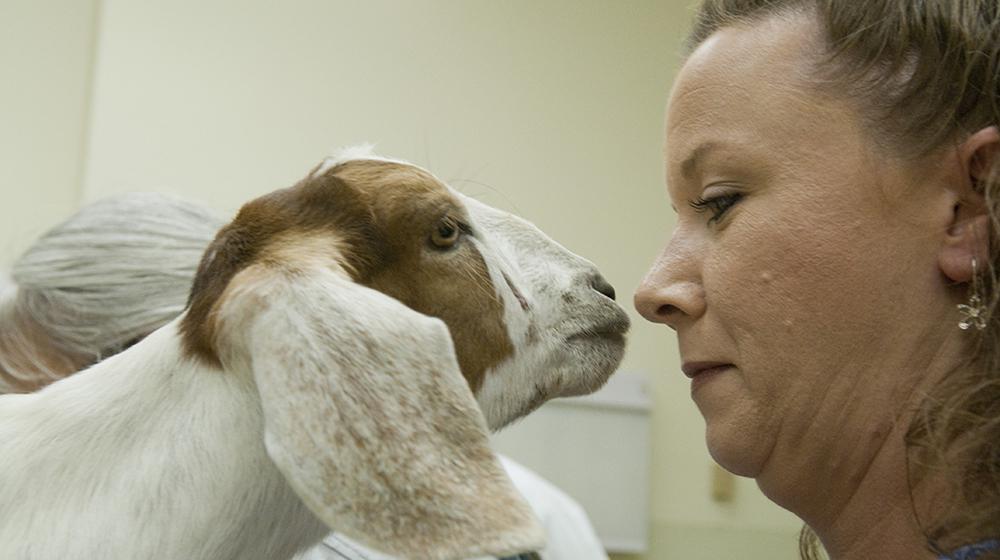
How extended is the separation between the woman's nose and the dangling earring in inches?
8.2

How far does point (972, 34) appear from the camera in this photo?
2.96 ft

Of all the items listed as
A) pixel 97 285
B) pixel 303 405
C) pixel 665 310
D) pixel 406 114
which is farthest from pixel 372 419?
pixel 406 114

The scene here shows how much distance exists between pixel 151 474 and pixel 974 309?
Result: 2.15ft

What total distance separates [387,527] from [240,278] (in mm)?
247

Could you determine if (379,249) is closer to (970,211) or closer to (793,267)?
(793,267)

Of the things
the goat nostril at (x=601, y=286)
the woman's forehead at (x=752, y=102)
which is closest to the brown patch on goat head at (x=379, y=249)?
the goat nostril at (x=601, y=286)

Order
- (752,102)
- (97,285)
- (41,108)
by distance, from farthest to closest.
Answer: (41,108) < (97,285) < (752,102)

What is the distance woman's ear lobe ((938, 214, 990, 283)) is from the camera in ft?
2.89

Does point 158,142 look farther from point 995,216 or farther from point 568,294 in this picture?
point 995,216

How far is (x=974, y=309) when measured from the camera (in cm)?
89

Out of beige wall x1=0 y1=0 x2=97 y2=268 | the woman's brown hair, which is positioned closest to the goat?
the woman's brown hair

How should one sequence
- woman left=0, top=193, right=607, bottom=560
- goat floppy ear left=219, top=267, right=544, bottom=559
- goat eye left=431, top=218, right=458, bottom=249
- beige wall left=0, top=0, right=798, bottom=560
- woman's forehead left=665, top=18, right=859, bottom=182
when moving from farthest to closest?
beige wall left=0, top=0, right=798, bottom=560
woman left=0, top=193, right=607, bottom=560
goat eye left=431, top=218, right=458, bottom=249
woman's forehead left=665, top=18, right=859, bottom=182
goat floppy ear left=219, top=267, right=544, bottom=559

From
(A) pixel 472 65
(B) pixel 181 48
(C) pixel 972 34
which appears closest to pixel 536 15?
(A) pixel 472 65

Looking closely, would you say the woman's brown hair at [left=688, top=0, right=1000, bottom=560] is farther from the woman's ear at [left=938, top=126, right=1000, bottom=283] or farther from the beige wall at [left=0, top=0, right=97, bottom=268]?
the beige wall at [left=0, top=0, right=97, bottom=268]
